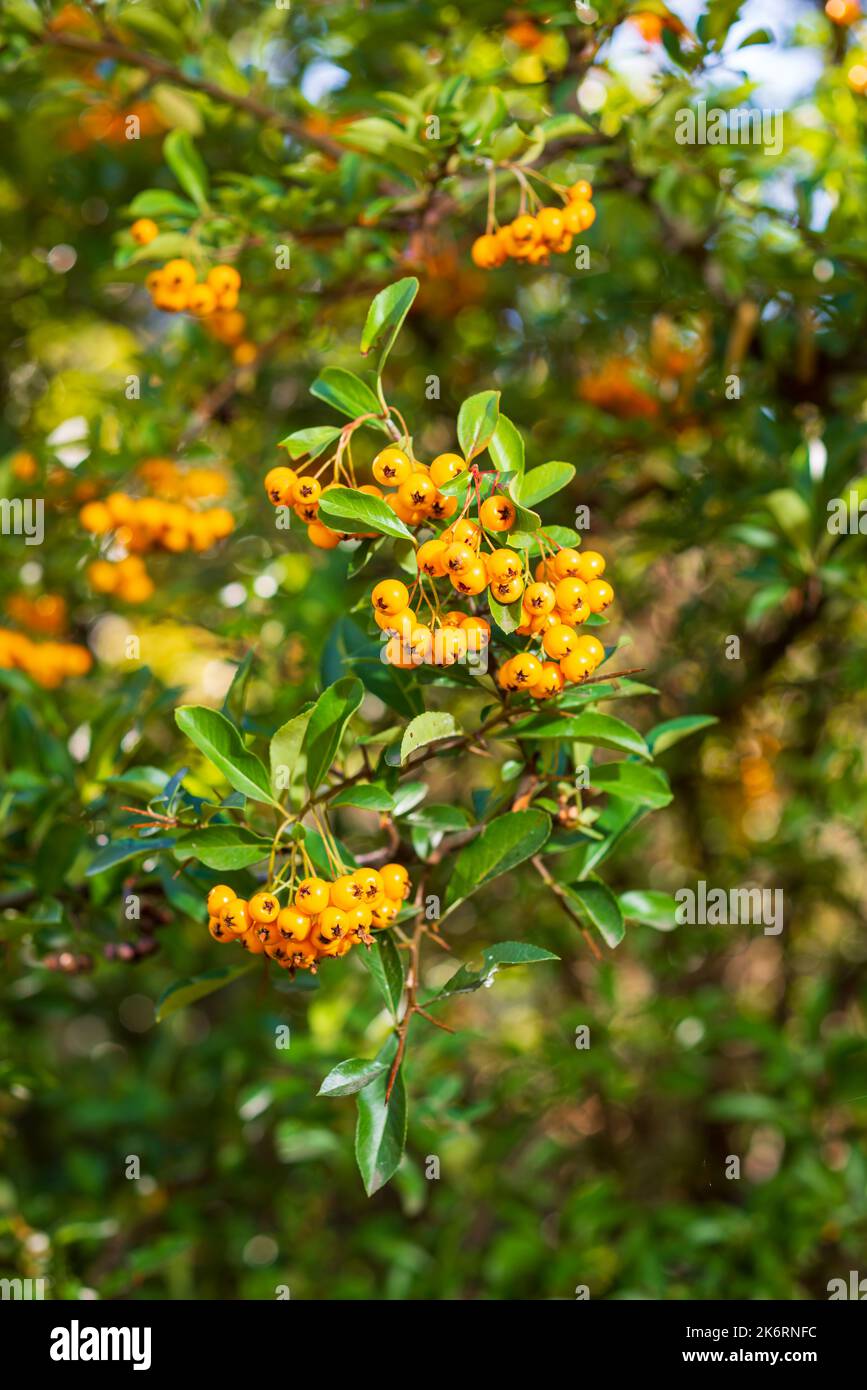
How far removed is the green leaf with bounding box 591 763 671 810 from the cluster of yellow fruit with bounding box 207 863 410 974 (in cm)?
36

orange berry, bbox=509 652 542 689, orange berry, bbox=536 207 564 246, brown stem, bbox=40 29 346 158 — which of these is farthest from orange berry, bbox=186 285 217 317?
orange berry, bbox=509 652 542 689

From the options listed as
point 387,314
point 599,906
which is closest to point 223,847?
point 599,906

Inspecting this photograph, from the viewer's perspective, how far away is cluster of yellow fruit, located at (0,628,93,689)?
2.44 meters

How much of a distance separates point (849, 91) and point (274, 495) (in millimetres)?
1944

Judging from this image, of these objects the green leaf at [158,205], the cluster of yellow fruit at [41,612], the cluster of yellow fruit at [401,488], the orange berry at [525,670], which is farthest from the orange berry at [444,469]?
the cluster of yellow fruit at [41,612]

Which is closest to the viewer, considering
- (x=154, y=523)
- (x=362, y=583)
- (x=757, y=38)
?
(x=757, y=38)

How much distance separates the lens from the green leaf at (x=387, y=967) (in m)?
1.33

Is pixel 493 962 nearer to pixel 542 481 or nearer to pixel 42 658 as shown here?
pixel 542 481

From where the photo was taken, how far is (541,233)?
1761 mm

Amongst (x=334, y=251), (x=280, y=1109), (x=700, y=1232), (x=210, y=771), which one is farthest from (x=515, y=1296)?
(x=334, y=251)

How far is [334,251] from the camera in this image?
7.55 feet

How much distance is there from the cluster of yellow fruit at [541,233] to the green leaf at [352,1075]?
125 cm

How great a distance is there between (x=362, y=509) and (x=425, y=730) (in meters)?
0.26
